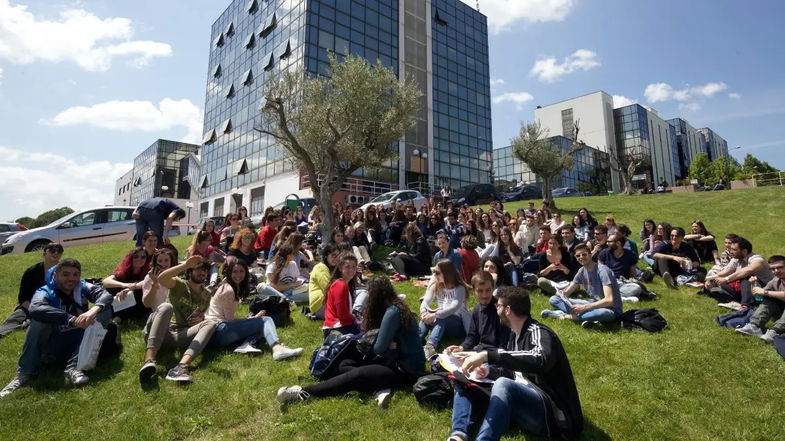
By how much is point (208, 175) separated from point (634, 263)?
151 ft

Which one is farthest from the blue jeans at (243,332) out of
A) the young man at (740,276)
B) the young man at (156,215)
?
the young man at (740,276)

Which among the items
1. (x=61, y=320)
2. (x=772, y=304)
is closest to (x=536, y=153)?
(x=772, y=304)

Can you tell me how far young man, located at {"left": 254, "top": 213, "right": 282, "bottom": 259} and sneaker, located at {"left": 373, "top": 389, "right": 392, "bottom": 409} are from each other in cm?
795

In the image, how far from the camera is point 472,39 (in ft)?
168

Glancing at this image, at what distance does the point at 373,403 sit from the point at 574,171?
67.8 m

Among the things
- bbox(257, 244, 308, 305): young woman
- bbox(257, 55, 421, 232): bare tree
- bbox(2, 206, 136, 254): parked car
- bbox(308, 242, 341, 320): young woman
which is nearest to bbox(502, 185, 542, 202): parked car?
bbox(257, 55, 421, 232): bare tree

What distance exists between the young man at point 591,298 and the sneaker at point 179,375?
213 inches

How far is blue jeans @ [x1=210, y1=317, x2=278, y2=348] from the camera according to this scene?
5551 mm

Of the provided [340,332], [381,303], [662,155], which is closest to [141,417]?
[340,332]

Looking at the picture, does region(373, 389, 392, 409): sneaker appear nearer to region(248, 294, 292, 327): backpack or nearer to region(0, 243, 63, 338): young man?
region(248, 294, 292, 327): backpack

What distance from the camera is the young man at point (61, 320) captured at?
477cm

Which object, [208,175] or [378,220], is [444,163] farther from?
[378,220]

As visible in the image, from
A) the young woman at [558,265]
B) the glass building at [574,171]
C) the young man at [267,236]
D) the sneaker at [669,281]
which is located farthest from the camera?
the glass building at [574,171]

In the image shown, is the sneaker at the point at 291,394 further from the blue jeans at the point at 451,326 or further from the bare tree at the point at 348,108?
the bare tree at the point at 348,108
